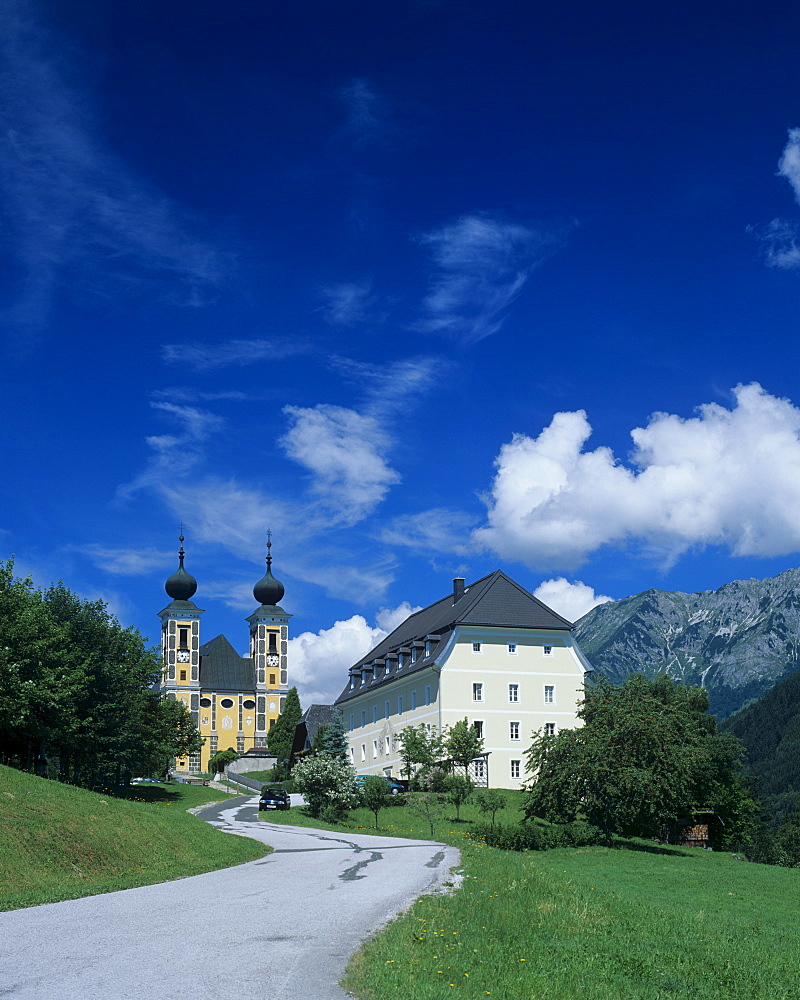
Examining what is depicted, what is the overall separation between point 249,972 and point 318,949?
1780mm

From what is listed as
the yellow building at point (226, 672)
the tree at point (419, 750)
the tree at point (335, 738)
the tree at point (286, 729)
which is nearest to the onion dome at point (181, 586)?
the yellow building at point (226, 672)

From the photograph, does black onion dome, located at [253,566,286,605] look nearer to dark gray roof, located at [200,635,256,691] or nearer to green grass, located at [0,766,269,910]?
dark gray roof, located at [200,635,256,691]

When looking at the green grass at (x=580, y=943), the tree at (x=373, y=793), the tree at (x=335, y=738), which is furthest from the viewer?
the tree at (x=335, y=738)

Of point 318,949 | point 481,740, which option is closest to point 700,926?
point 318,949

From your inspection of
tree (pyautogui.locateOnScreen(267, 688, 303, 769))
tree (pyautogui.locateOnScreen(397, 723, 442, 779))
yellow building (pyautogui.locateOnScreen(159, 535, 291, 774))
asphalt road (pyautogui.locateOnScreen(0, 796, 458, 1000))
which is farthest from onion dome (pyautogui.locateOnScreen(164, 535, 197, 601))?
asphalt road (pyautogui.locateOnScreen(0, 796, 458, 1000))

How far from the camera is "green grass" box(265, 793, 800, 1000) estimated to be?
10.6 meters

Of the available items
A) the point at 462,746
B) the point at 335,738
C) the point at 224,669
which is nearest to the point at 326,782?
the point at 462,746

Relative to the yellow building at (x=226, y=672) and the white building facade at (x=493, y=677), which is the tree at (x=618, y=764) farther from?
the yellow building at (x=226, y=672)

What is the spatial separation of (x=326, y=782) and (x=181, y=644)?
87416 mm

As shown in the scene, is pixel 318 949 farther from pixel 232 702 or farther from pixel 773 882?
pixel 232 702

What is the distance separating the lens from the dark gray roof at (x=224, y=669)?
133 metres

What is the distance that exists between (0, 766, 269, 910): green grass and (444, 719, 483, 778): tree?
97.8 feet

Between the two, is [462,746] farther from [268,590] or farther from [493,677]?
[268,590]

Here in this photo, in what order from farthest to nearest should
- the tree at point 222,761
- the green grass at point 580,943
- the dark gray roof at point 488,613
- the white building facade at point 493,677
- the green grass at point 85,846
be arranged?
the tree at point 222,761
the dark gray roof at point 488,613
the white building facade at point 493,677
the green grass at point 85,846
the green grass at point 580,943
